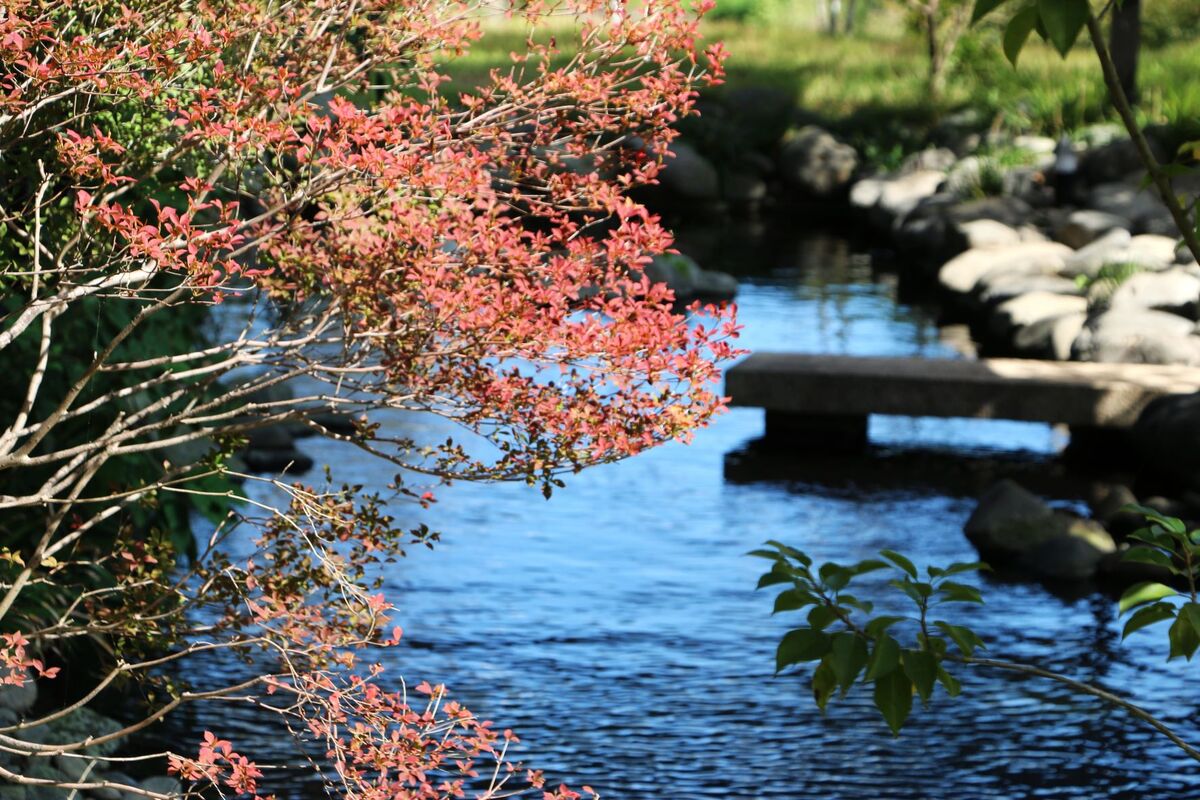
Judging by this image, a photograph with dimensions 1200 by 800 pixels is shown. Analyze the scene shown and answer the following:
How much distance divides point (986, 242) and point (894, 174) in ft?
19.7

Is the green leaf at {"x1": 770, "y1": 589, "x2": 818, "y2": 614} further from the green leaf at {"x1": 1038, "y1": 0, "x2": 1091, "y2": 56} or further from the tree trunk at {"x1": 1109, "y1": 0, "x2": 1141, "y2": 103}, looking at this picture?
the tree trunk at {"x1": 1109, "y1": 0, "x2": 1141, "y2": 103}

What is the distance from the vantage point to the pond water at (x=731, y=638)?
6270mm

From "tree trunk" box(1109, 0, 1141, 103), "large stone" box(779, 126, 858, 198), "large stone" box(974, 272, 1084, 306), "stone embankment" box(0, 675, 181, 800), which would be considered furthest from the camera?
"large stone" box(779, 126, 858, 198)

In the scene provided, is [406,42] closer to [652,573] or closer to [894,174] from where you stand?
[652,573]

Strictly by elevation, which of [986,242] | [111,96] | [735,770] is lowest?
[735,770]

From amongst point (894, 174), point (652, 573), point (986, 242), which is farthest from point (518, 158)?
point (894, 174)

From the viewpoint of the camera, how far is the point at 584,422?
3912mm

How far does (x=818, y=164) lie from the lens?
83.1ft

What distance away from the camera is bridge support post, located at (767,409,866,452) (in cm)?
1128

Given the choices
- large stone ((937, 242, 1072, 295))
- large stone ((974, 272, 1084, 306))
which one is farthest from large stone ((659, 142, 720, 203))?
large stone ((974, 272, 1084, 306))

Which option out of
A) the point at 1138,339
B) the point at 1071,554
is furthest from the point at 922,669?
the point at 1138,339

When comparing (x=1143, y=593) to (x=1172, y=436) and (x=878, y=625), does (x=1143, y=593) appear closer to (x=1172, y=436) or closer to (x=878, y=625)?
(x=878, y=625)

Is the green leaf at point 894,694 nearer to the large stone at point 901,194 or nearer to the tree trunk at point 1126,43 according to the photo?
the large stone at point 901,194

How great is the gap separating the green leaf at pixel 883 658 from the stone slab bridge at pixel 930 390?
802 cm
